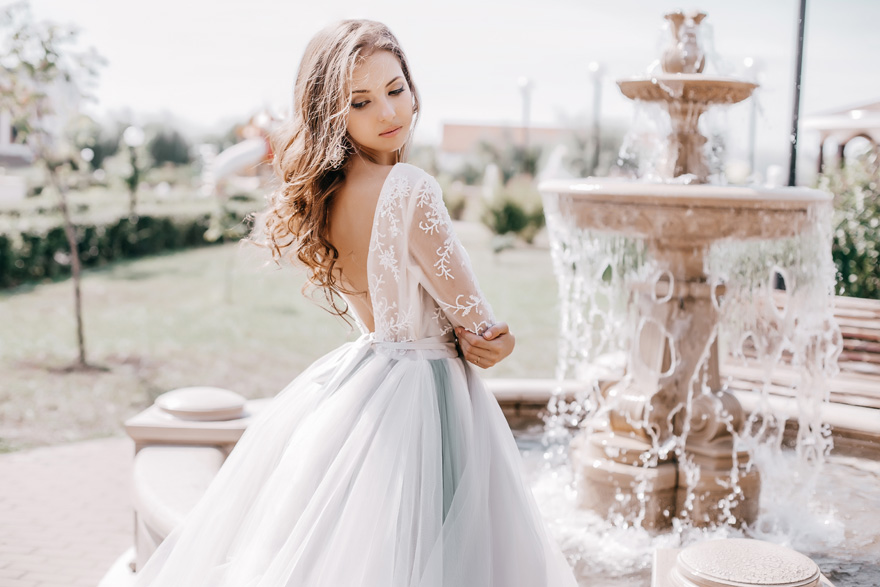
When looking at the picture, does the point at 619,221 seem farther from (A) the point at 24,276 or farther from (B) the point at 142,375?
(A) the point at 24,276

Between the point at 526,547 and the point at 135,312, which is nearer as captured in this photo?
the point at 526,547

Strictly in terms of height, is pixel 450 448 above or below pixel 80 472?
above

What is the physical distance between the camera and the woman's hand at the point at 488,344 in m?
2.23

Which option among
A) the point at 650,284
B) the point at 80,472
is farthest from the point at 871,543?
the point at 80,472

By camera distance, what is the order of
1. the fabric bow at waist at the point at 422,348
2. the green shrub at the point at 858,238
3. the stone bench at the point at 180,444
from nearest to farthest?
the fabric bow at waist at the point at 422,348, the stone bench at the point at 180,444, the green shrub at the point at 858,238

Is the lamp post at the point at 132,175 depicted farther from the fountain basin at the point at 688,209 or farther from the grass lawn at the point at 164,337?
the fountain basin at the point at 688,209

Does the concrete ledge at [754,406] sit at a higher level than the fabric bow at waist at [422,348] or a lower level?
lower

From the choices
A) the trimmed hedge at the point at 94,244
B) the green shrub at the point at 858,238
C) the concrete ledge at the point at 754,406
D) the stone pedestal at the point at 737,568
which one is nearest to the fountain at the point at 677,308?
the concrete ledge at the point at 754,406

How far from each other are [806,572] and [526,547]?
0.72 m

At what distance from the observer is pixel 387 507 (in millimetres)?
2100

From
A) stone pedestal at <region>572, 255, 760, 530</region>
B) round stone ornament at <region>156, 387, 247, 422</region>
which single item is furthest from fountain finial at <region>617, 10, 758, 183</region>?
round stone ornament at <region>156, 387, 247, 422</region>

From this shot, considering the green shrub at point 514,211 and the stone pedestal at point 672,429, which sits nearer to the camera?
the stone pedestal at point 672,429

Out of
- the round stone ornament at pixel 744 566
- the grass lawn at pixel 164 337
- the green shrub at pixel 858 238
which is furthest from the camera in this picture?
the green shrub at pixel 858 238

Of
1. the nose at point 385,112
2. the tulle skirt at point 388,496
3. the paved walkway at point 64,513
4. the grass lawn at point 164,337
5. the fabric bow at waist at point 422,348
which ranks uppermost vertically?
the nose at point 385,112
